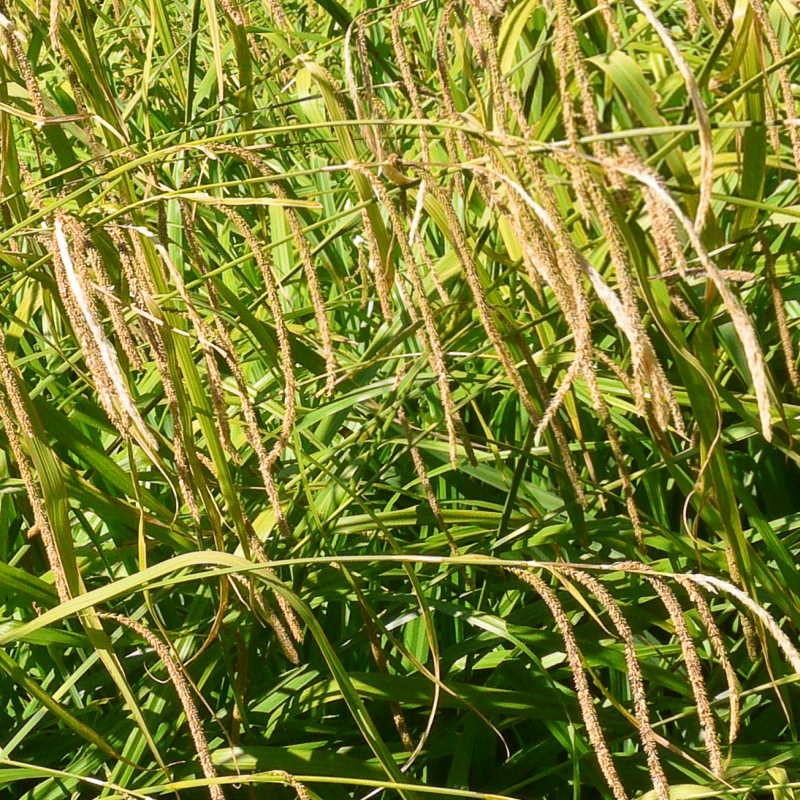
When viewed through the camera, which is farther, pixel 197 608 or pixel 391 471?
pixel 391 471

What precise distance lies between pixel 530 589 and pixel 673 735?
0.19m

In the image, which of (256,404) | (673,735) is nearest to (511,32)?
(256,404)

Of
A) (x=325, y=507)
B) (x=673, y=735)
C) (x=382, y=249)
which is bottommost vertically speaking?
(x=673, y=735)

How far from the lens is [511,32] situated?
0.98 metres

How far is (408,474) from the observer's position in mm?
1211

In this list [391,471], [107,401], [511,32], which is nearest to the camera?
A: [107,401]

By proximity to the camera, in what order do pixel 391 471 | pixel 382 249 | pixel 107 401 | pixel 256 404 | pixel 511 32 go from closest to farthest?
pixel 107 401, pixel 382 249, pixel 511 32, pixel 256 404, pixel 391 471

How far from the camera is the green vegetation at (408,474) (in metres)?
0.74

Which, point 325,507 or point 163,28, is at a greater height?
point 163,28

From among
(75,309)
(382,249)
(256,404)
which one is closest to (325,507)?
(256,404)

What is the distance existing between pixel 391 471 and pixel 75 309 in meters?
0.58

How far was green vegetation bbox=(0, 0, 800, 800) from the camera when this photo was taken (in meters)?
0.74

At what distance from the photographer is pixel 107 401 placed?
0.64 m

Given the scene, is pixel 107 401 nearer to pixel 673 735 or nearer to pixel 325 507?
pixel 325 507
